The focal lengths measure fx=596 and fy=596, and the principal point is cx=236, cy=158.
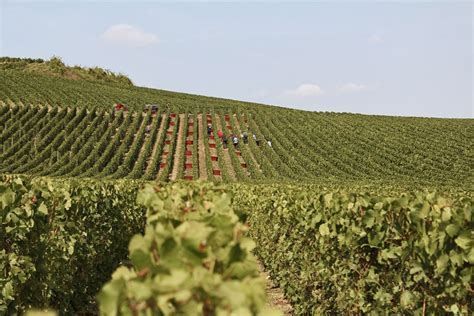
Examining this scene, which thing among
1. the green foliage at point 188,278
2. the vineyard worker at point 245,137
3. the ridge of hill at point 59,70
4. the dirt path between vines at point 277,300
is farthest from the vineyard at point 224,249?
the ridge of hill at point 59,70

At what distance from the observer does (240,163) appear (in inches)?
2083

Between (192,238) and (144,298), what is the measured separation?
52cm

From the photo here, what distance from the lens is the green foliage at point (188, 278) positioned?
7.43ft

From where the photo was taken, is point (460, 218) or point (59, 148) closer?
point (460, 218)

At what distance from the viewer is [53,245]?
858 centimetres

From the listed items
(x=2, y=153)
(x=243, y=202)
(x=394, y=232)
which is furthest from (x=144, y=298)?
(x=2, y=153)

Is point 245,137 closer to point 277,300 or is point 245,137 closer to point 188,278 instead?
point 277,300

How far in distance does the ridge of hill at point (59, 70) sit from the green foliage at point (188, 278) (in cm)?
11672

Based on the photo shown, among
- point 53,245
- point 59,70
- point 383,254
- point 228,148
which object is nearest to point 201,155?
point 228,148

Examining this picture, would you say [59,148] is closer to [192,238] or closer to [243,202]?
[243,202]

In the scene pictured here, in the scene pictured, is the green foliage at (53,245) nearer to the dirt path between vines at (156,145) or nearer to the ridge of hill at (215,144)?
the ridge of hill at (215,144)

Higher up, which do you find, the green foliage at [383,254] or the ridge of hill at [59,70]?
the ridge of hill at [59,70]

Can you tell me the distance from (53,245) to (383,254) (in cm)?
475

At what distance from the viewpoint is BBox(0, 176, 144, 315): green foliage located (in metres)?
6.98
